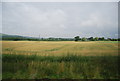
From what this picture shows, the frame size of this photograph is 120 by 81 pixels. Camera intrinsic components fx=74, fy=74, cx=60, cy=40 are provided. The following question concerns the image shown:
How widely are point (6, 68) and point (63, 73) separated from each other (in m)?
2.14

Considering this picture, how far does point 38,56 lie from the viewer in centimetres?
398

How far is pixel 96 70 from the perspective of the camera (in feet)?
8.61

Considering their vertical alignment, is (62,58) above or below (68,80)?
above

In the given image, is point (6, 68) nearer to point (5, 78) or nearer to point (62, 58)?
point (5, 78)

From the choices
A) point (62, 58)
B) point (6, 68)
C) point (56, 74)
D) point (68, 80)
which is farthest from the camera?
point (62, 58)

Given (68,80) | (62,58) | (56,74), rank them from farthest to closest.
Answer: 1. (62,58)
2. (56,74)
3. (68,80)

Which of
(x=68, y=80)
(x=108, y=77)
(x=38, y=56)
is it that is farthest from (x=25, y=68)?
(x=108, y=77)

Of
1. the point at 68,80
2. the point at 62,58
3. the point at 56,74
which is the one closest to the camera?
the point at 68,80

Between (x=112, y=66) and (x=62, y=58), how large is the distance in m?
2.10

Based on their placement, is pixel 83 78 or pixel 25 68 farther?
pixel 25 68

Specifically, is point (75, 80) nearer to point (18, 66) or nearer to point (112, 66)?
point (112, 66)

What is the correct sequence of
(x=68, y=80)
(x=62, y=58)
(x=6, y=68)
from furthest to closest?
(x=62, y=58) < (x=6, y=68) < (x=68, y=80)

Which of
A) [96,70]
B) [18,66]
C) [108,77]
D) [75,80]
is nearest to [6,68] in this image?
[18,66]

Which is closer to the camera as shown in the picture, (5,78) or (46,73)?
(5,78)
